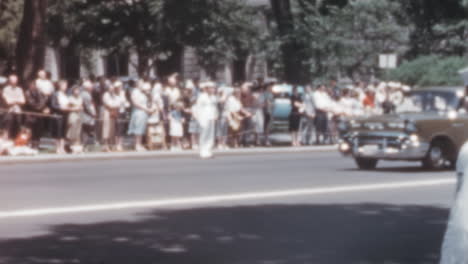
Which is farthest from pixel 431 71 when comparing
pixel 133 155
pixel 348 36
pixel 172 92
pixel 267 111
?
pixel 133 155

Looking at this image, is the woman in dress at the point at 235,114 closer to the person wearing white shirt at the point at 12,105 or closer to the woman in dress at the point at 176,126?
the woman in dress at the point at 176,126

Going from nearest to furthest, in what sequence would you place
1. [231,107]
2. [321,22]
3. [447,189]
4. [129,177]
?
[447,189] → [129,177] → [231,107] → [321,22]

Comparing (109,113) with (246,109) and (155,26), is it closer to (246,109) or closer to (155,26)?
(246,109)

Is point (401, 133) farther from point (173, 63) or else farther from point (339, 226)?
point (173, 63)

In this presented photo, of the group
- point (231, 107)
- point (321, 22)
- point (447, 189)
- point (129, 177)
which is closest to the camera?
point (447, 189)

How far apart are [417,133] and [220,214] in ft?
29.3

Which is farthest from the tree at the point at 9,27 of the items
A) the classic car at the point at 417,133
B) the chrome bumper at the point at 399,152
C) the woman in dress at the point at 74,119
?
the chrome bumper at the point at 399,152

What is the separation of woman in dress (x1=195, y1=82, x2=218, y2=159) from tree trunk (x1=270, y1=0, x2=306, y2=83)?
783cm

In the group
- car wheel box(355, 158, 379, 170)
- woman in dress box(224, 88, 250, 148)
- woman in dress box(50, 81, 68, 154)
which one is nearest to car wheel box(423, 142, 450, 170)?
car wheel box(355, 158, 379, 170)

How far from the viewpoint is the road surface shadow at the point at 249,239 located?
1034 cm

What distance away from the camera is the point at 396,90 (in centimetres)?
3312

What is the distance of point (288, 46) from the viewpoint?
34750mm

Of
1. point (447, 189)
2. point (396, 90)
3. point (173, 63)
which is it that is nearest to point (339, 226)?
point (447, 189)

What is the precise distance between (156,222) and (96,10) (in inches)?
1193
